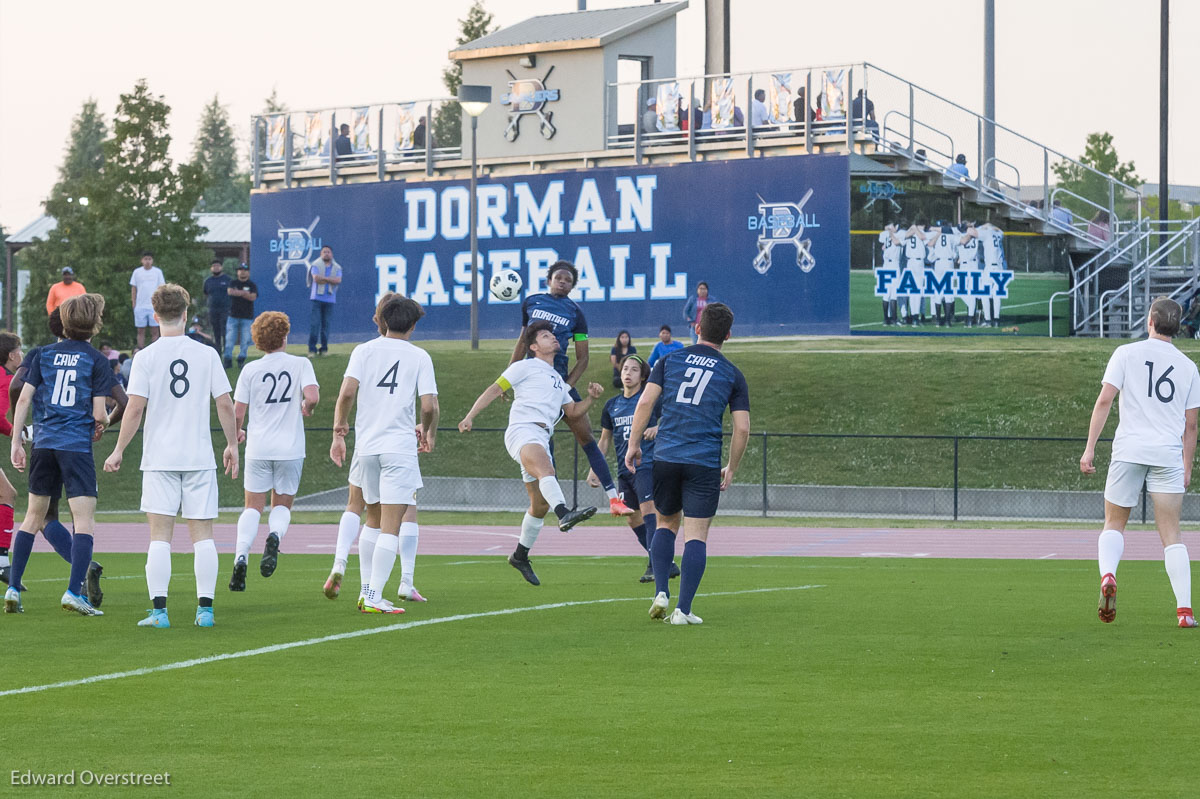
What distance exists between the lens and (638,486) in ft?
46.6

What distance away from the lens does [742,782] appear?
627cm

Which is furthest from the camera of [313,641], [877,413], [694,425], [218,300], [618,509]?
[218,300]

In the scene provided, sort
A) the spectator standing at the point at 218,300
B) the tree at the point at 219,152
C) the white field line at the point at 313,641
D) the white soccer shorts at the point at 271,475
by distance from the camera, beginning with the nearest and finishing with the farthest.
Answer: the white field line at the point at 313,641, the white soccer shorts at the point at 271,475, the spectator standing at the point at 218,300, the tree at the point at 219,152

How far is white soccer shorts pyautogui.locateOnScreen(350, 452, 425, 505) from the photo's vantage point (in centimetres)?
1124

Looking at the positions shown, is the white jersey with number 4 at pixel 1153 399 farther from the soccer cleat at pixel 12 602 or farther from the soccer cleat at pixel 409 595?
the soccer cleat at pixel 12 602

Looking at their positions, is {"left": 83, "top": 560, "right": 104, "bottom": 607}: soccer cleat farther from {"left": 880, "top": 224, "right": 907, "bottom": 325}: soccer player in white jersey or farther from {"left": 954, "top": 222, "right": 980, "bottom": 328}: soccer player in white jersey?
{"left": 954, "top": 222, "right": 980, "bottom": 328}: soccer player in white jersey

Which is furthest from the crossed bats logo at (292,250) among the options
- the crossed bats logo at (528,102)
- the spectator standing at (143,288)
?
the spectator standing at (143,288)

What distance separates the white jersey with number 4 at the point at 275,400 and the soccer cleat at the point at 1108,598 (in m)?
→ 6.00

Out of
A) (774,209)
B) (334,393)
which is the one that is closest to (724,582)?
(334,393)

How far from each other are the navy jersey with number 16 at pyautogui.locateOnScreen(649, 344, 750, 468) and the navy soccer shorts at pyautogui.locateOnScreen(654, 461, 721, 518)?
45mm

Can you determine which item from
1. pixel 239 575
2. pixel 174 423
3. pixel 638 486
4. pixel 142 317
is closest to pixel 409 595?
pixel 239 575

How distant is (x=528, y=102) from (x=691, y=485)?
32.9m

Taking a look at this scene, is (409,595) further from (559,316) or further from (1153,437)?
(1153,437)

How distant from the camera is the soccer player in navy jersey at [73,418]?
36.5 feet
